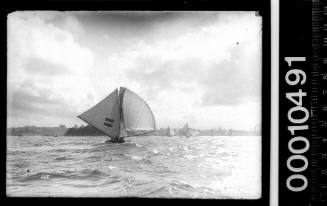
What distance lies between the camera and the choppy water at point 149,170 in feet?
6.30

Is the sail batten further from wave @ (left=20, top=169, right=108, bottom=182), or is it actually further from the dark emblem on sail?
wave @ (left=20, top=169, right=108, bottom=182)

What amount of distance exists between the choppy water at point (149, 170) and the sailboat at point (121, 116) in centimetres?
7

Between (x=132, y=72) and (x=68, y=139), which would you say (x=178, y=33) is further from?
(x=68, y=139)

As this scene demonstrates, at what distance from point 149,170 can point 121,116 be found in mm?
289

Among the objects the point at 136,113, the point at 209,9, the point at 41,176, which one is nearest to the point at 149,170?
the point at 136,113

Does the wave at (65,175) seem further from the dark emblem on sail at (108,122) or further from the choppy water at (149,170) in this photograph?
the dark emblem on sail at (108,122)

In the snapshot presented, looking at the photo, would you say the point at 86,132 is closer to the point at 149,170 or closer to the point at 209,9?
the point at 149,170

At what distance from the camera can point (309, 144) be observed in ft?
6.13

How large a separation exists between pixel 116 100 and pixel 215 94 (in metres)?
0.46

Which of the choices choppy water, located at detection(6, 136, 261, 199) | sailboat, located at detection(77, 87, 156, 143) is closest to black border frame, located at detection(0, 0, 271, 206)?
choppy water, located at detection(6, 136, 261, 199)

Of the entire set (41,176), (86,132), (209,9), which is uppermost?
(209,9)

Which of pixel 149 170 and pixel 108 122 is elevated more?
pixel 108 122

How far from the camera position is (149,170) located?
1937 mm

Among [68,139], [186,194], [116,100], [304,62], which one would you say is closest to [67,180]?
[68,139]
